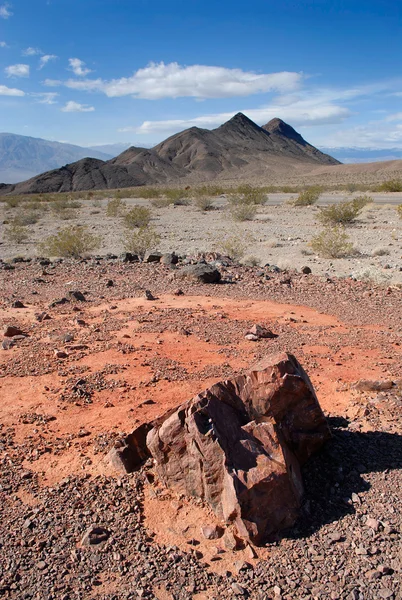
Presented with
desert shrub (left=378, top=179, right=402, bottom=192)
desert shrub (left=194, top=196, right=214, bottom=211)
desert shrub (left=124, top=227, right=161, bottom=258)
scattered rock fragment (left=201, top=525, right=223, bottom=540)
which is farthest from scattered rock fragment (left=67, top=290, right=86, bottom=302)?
desert shrub (left=378, top=179, right=402, bottom=192)

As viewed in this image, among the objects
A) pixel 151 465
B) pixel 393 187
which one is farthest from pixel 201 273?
pixel 393 187

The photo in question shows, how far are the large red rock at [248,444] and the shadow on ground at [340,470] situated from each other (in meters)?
0.12

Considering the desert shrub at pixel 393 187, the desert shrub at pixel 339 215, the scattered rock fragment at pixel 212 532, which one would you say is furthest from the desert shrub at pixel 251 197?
the scattered rock fragment at pixel 212 532

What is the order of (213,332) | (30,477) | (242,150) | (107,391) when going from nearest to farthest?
1. (30,477)
2. (107,391)
3. (213,332)
4. (242,150)

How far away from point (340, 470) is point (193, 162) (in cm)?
12995

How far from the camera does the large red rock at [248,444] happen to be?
425 centimetres

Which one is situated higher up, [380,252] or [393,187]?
[393,187]

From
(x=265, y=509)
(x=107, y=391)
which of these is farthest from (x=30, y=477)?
(x=265, y=509)

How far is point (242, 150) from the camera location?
140 meters

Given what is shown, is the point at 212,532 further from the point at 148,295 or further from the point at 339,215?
the point at 339,215

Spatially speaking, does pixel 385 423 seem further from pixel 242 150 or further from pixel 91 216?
pixel 242 150

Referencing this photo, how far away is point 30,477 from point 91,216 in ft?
113

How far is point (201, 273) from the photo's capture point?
12.7 m

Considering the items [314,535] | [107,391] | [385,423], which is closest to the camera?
[314,535]
